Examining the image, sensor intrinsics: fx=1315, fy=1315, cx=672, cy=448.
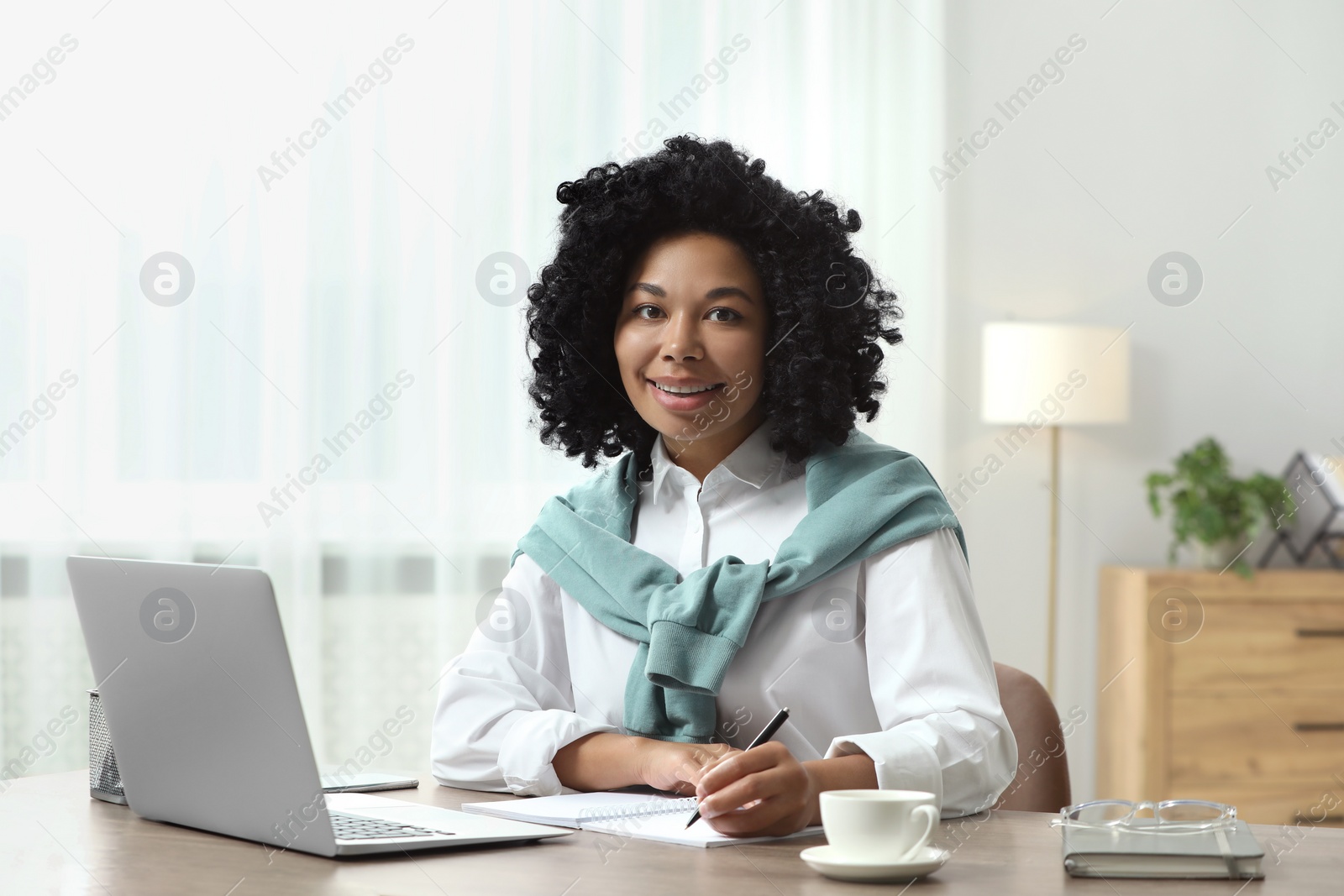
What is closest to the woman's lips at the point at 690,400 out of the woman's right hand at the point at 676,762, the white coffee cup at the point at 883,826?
the woman's right hand at the point at 676,762

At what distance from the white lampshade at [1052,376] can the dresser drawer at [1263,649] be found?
2.02 feet

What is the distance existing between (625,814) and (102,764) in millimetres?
572

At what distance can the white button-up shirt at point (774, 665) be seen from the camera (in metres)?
1.39

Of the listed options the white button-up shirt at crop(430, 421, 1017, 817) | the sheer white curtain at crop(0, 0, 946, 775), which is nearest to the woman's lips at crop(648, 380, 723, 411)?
the white button-up shirt at crop(430, 421, 1017, 817)

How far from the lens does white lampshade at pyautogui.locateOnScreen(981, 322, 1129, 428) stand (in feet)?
11.8

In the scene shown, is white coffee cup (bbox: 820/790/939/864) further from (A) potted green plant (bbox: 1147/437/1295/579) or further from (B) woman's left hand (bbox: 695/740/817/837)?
(A) potted green plant (bbox: 1147/437/1295/579)

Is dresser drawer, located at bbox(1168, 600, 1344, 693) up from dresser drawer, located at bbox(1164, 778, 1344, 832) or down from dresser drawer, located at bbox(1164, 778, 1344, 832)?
up

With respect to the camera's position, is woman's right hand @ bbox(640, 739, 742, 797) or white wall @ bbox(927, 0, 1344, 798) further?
white wall @ bbox(927, 0, 1344, 798)

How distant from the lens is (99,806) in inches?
54.0

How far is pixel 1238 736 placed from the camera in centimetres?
349

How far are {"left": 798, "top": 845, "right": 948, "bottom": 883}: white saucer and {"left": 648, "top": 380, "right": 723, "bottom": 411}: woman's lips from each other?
738mm

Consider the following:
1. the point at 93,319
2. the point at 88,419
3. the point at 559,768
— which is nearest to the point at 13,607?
the point at 88,419

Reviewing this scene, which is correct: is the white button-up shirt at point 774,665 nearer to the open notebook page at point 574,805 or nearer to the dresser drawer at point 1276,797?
the open notebook page at point 574,805

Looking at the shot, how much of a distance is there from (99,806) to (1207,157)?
12.1 ft
